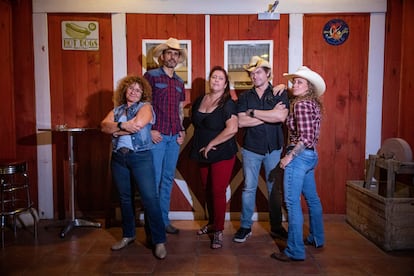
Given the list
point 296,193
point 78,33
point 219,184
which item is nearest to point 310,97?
point 296,193

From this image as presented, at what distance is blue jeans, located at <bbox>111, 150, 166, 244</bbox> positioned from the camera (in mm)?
3184

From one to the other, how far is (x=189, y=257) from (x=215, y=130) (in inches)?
43.4

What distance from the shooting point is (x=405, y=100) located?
3994 millimetres

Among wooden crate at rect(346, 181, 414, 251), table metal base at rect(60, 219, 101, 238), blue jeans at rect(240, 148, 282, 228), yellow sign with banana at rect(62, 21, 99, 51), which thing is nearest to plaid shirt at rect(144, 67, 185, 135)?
blue jeans at rect(240, 148, 282, 228)

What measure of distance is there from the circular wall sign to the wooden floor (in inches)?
80.3

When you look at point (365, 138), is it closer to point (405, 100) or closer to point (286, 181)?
point (405, 100)

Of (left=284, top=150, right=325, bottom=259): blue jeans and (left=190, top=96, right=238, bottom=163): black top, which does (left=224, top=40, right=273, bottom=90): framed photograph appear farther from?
(left=284, top=150, right=325, bottom=259): blue jeans

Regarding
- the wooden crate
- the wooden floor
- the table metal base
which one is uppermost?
the wooden crate

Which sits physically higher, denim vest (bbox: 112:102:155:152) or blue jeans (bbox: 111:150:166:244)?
denim vest (bbox: 112:102:155:152)

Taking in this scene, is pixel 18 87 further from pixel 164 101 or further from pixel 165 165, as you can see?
pixel 165 165

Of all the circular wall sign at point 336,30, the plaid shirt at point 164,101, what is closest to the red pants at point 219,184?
the plaid shirt at point 164,101

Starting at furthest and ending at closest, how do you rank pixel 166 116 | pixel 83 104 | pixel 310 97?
pixel 83 104
pixel 166 116
pixel 310 97

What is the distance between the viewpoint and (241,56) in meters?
4.26

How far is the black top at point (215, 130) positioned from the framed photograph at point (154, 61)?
87cm
